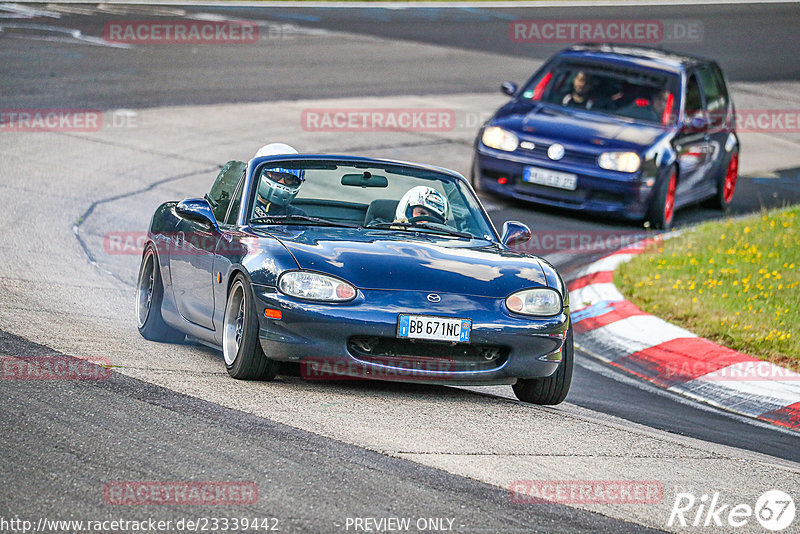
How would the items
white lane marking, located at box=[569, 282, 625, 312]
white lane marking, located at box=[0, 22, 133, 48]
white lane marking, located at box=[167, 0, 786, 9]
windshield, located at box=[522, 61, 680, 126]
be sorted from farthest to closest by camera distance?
white lane marking, located at box=[167, 0, 786, 9]
white lane marking, located at box=[0, 22, 133, 48]
windshield, located at box=[522, 61, 680, 126]
white lane marking, located at box=[569, 282, 625, 312]

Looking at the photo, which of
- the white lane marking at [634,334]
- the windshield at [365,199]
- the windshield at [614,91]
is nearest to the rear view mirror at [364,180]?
the windshield at [365,199]

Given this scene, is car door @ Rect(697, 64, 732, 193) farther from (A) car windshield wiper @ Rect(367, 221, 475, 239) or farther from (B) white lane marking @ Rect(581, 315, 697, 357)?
(A) car windshield wiper @ Rect(367, 221, 475, 239)

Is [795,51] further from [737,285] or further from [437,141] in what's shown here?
[737,285]

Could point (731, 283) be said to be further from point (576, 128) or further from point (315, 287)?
point (315, 287)

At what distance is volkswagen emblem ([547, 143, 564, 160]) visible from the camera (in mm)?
14453

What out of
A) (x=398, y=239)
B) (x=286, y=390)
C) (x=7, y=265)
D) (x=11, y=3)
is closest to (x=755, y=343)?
(x=398, y=239)

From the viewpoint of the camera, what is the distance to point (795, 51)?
3266 centimetres

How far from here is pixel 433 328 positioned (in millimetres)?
6934

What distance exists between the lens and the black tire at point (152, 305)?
8.73m

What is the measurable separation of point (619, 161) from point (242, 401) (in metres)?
8.60

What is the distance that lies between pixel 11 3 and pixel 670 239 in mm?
16907

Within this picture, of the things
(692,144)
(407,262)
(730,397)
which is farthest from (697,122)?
(407,262)

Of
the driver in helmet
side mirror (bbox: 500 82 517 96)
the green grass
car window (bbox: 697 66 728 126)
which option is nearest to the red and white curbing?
the green grass

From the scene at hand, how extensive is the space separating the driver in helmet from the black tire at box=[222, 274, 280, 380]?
31.4 inches
